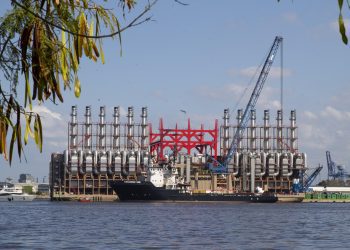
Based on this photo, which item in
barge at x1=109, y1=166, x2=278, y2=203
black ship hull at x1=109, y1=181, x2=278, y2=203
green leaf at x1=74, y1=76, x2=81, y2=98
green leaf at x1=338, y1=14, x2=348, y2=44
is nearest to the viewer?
green leaf at x1=338, y1=14, x2=348, y2=44

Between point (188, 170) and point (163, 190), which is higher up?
point (188, 170)

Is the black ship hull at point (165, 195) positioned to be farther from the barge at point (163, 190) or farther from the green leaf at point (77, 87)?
the green leaf at point (77, 87)

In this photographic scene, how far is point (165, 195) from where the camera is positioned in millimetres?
177250

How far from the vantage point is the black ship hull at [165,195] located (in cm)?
17612

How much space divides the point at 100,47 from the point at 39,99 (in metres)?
1.25

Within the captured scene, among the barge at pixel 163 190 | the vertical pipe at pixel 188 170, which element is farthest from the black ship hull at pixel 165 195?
the vertical pipe at pixel 188 170

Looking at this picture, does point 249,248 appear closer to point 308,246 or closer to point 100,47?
point 308,246

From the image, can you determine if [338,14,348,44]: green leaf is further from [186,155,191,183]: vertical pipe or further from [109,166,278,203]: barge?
[186,155,191,183]: vertical pipe

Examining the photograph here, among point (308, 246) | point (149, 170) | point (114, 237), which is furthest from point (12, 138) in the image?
point (149, 170)

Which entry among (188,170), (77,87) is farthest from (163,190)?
(77,87)

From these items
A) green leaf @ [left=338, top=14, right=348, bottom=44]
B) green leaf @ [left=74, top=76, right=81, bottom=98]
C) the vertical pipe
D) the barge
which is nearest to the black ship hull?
the barge

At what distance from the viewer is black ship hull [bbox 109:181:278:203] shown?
17612cm

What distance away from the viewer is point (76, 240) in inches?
2066

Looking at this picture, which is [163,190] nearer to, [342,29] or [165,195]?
[165,195]
